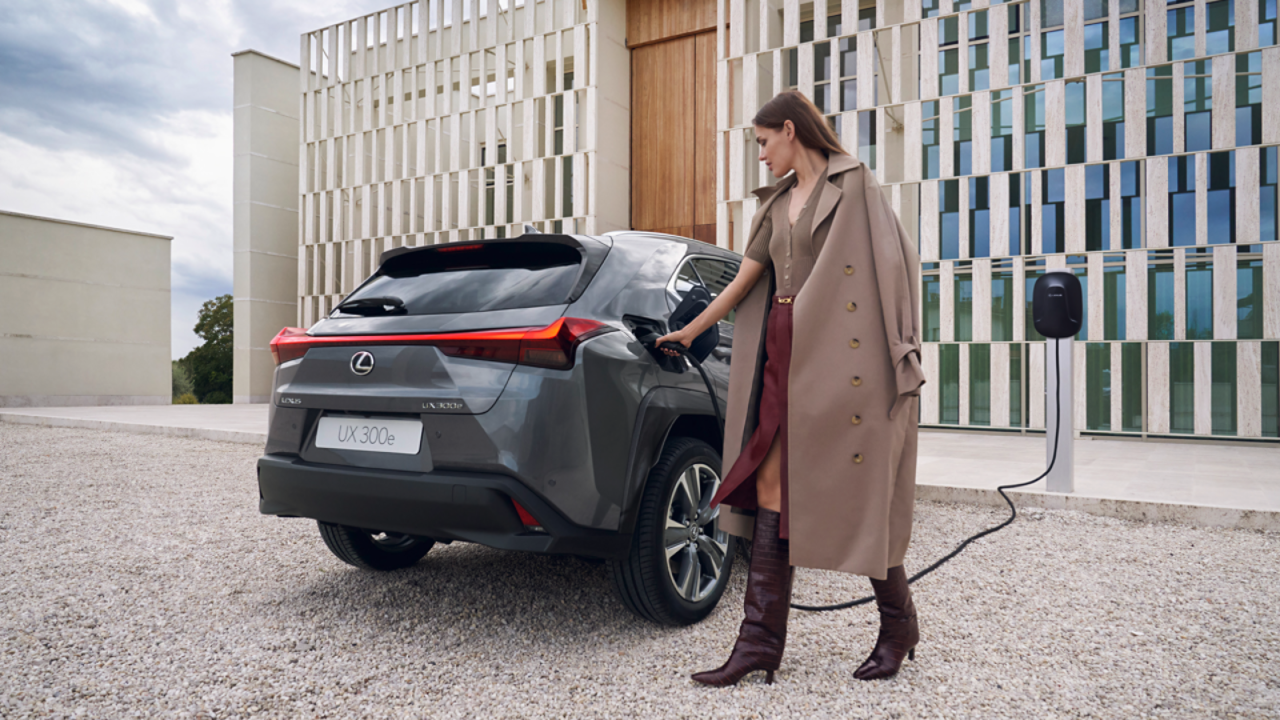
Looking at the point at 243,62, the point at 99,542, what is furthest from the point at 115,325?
the point at 99,542

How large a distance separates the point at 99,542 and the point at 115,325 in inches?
852

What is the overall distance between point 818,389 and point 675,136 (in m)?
15.9

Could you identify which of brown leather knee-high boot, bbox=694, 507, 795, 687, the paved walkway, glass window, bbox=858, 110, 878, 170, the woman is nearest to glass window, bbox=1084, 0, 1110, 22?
glass window, bbox=858, 110, 878, 170

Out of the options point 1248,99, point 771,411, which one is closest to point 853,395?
point 771,411

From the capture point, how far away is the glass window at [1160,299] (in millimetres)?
11094

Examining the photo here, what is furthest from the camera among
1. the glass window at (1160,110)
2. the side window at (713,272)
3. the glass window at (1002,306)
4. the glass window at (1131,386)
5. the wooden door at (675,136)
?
the wooden door at (675,136)

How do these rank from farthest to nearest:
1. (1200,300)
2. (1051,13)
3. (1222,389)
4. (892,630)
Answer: (1051,13), (1200,300), (1222,389), (892,630)

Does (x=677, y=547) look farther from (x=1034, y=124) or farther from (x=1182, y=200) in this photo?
(x=1034, y=124)

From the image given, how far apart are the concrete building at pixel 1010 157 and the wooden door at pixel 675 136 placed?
0.16ft

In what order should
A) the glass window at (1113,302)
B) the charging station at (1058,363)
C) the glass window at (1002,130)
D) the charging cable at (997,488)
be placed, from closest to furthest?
1. the charging cable at (997,488)
2. the charging station at (1058,363)
3. the glass window at (1113,302)
4. the glass window at (1002,130)

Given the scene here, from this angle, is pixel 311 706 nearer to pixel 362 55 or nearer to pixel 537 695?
pixel 537 695

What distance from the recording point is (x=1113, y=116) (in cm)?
1155

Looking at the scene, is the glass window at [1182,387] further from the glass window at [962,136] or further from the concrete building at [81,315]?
the concrete building at [81,315]

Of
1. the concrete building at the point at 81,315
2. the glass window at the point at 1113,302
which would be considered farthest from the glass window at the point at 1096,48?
the concrete building at the point at 81,315
